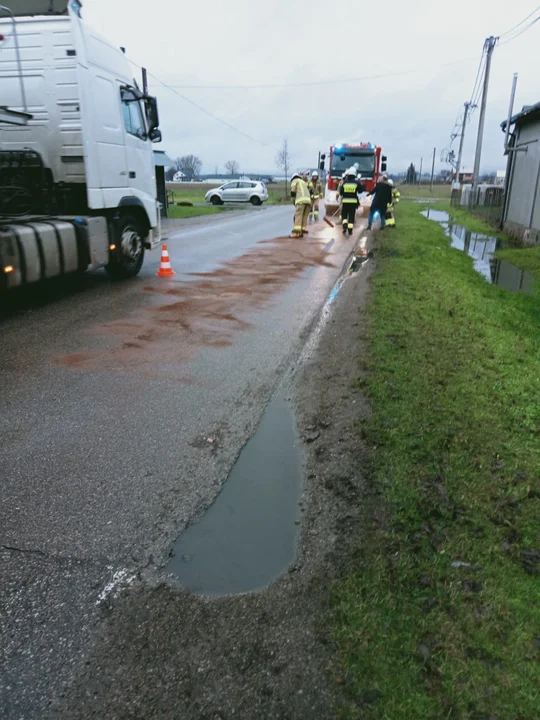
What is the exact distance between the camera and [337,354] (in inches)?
228

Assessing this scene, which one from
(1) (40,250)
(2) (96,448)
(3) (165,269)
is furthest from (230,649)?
(3) (165,269)

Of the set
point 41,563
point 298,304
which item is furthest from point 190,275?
point 41,563

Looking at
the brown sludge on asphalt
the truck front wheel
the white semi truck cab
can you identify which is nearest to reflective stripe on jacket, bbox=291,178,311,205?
the brown sludge on asphalt

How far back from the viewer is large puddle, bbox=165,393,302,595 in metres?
2.60

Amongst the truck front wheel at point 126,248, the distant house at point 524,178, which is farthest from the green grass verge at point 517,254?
the truck front wheel at point 126,248

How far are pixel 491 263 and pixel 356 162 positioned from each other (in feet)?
48.0

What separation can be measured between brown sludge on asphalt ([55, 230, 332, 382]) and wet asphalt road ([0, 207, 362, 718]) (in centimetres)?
4

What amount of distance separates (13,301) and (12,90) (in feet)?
10.4

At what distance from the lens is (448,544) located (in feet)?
9.00

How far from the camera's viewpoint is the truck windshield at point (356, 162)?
26.3 meters

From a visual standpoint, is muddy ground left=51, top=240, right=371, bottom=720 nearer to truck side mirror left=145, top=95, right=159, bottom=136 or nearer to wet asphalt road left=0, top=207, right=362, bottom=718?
wet asphalt road left=0, top=207, right=362, bottom=718

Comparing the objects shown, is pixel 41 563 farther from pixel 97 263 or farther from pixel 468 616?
pixel 97 263

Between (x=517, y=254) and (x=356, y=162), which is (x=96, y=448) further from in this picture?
(x=356, y=162)

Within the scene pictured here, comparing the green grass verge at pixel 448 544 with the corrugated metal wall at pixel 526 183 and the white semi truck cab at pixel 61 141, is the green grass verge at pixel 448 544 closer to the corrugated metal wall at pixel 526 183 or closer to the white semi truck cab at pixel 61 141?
the white semi truck cab at pixel 61 141
